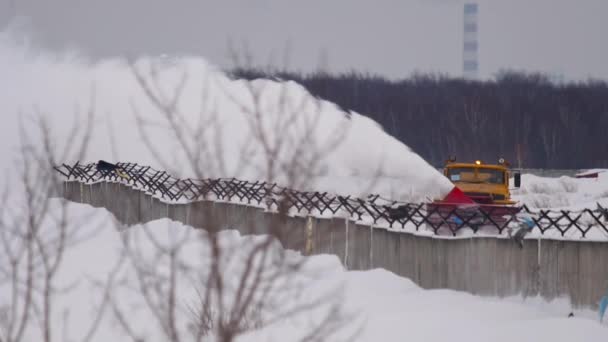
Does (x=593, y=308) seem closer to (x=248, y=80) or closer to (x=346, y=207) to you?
(x=346, y=207)

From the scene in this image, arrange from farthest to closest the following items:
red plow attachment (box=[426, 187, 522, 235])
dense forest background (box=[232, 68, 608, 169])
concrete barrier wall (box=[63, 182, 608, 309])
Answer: dense forest background (box=[232, 68, 608, 169])
red plow attachment (box=[426, 187, 522, 235])
concrete barrier wall (box=[63, 182, 608, 309])

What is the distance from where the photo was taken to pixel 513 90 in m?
108

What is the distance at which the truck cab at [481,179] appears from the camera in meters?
26.2

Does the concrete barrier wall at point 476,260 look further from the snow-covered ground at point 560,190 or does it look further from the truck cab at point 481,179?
the snow-covered ground at point 560,190

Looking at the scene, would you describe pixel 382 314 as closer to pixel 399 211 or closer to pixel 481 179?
pixel 399 211

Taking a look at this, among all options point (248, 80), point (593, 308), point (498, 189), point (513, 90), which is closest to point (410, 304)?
point (593, 308)

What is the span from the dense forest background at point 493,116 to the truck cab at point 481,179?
60.5 metres

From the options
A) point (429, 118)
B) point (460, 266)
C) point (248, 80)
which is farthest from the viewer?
point (429, 118)

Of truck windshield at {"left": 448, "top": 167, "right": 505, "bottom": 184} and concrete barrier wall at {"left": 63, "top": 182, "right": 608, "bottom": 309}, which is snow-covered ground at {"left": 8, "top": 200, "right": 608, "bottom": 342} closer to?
concrete barrier wall at {"left": 63, "top": 182, "right": 608, "bottom": 309}

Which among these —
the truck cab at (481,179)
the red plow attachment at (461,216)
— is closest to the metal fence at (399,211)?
the red plow attachment at (461,216)

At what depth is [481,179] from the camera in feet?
87.7

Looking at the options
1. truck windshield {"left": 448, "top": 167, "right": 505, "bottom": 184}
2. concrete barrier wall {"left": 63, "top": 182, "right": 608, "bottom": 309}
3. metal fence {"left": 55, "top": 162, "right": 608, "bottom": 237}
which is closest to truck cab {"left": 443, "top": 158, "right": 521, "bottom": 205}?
truck windshield {"left": 448, "top": 167, "right": 505, "bottom": 184}

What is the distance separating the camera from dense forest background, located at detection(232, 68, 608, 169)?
307 feet

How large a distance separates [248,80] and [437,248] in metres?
9.97
